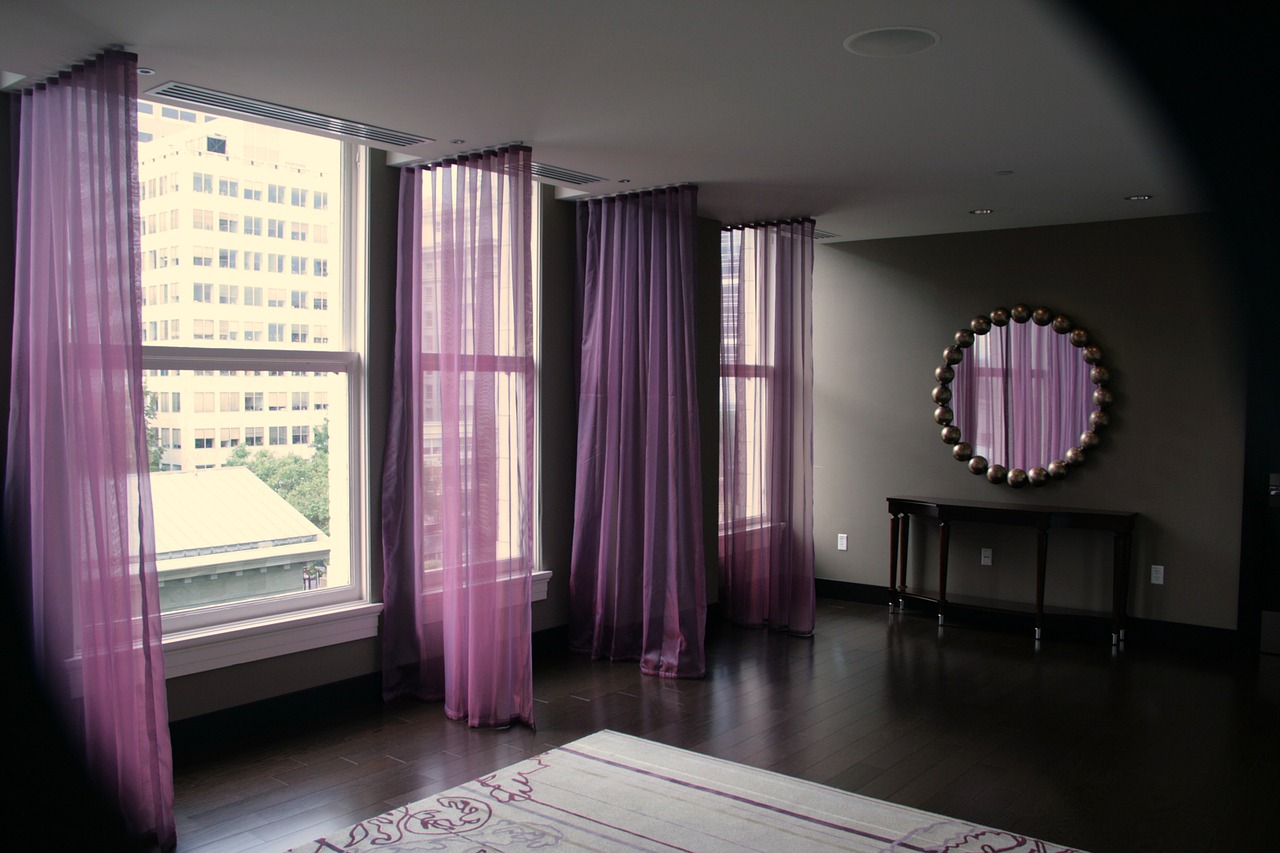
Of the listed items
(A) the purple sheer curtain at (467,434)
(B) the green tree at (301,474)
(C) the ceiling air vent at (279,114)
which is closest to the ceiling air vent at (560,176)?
(A) the purple sheer curtain at (467,434)

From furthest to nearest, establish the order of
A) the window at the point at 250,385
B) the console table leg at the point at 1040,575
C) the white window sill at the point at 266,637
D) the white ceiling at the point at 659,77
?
the console table leg at the point at 1040,575, the window at the point at 250,385, the white window sill at the point at 266,637, the white ceiling at the point at 659,77

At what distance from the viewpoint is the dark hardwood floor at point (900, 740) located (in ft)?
10.7

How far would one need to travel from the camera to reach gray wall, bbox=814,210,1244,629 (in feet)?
18.5

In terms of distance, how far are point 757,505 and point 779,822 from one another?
3.00m

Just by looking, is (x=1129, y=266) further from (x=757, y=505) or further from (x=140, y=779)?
(x=140, y=779)

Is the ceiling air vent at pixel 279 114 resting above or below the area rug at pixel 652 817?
above

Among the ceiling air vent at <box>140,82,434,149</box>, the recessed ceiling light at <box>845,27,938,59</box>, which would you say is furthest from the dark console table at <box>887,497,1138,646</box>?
the ceiling air vent at <box>140,82,434,149</box>

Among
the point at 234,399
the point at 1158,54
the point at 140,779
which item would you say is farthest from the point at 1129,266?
the point at 1158,54

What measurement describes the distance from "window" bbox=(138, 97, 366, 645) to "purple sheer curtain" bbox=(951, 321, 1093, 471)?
13.1 feet

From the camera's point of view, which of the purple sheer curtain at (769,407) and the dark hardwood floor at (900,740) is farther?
the purple sheer curtain at (769,407)

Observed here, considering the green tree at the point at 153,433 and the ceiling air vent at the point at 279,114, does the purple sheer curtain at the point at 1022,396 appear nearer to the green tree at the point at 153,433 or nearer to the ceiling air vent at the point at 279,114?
the ceiling air vent at the point at 279,114

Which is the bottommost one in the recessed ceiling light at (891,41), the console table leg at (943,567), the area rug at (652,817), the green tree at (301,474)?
the area rug at (652,817)

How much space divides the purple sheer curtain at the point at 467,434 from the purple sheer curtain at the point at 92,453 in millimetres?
1404

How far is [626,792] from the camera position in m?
3.44
